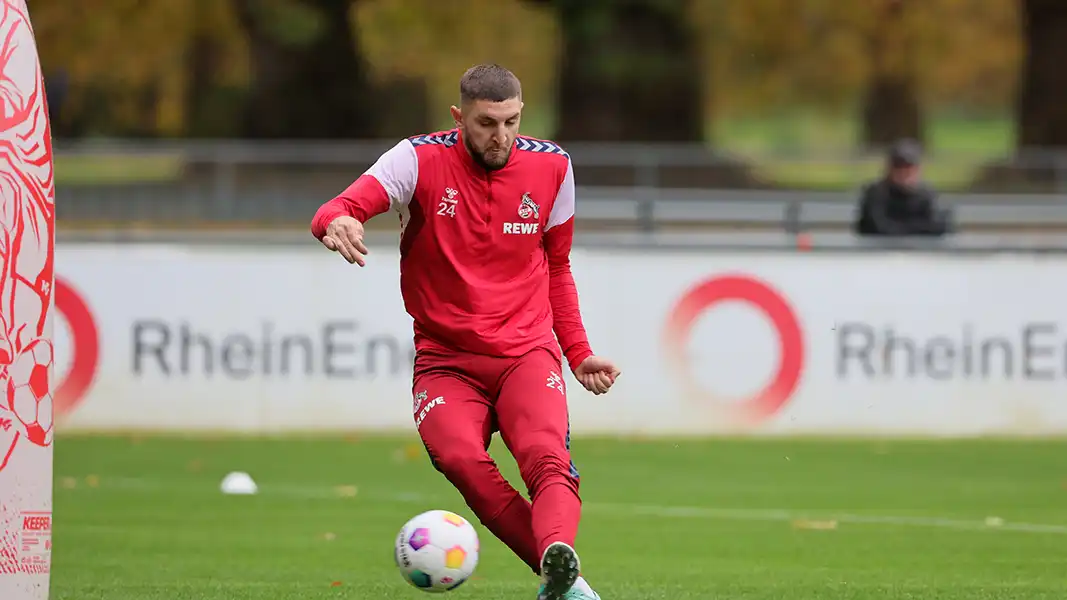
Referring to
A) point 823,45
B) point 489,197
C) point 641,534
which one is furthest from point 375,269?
point 823,45

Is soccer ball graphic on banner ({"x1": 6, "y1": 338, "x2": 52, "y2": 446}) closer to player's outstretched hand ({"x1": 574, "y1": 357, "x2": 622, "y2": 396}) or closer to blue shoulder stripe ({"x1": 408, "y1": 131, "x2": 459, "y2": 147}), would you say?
blue shoulder stripe ({"x1": 408, "y1": 131, "x2": 459, "y2": 147})

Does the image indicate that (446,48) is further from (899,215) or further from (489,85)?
(489,85)

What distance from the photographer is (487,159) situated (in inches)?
299

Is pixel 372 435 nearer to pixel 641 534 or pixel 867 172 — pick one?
pixel 641 534

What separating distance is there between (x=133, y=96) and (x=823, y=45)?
17.7 metres

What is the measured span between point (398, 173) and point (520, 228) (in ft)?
1.73

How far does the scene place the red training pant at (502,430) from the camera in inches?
292

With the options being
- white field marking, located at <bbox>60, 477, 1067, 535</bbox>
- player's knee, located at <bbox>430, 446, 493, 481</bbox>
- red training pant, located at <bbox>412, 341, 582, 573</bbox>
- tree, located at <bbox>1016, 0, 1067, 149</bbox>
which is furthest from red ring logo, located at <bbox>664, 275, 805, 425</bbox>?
tree, located at <bbox>1016, 0, 1067, 149</bbox>

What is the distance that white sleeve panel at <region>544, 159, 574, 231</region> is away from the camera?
7883 millimetres

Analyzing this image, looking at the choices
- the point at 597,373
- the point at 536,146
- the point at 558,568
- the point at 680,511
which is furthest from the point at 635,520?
the point at 558,568

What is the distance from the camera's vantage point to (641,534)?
11.5 meters

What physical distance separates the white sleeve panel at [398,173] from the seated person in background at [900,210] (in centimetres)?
1100

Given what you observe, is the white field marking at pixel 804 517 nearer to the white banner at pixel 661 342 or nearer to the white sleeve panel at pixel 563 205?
the white banner at pixel 661 342

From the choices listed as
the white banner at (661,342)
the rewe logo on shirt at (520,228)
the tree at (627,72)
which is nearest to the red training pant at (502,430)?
the rewe logo on shirt at (520,228)
